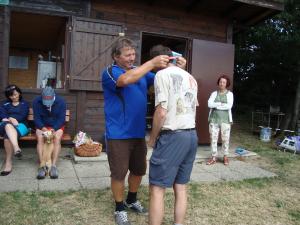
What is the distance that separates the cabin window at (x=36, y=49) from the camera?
7559mm

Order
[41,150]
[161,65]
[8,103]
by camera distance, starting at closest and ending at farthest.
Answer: [161,65]
[41,150]
[8,103]

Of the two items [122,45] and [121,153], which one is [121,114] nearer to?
[121,153]

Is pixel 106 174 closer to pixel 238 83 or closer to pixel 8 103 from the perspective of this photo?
pixel 8 103

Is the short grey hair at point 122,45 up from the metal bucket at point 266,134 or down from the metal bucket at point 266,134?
up

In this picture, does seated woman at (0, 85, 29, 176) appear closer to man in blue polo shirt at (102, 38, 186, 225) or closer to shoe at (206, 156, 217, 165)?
man in blue polo shirt at (102, 38, 186, 225)

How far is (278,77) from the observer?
1270 cm

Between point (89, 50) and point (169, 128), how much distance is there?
3.95 m

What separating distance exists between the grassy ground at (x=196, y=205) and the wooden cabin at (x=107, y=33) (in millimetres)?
2693

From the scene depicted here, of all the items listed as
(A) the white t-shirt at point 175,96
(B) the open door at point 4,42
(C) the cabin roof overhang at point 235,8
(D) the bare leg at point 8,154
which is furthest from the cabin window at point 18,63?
(A) the white t-shirt at point 175,96

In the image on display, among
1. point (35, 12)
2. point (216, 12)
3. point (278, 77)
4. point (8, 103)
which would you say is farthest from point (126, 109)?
point (278, 77)

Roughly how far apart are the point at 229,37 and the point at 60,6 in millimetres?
3715

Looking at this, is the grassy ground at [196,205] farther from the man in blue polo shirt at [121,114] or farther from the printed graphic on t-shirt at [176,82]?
the printed graphic on t-shirt at [176,82]

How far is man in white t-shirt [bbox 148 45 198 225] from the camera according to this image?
262cm

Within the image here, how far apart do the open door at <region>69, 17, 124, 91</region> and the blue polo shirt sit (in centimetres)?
329
